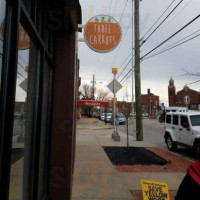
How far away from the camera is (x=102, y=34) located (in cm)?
638

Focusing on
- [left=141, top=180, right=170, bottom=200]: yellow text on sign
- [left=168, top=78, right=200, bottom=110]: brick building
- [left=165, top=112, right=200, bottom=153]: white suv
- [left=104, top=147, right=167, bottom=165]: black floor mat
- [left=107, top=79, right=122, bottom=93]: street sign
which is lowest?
[left=104, top=147, right=167, bottom=165]: black floor mat

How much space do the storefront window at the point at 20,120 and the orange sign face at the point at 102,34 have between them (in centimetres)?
299

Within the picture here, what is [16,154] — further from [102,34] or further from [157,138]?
[157,138]

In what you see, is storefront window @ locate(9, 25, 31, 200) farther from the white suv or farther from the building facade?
the white suv

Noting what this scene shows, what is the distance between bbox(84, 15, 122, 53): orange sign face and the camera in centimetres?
621

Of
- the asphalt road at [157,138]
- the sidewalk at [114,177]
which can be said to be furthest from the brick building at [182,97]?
the sidewalk at [114,177]

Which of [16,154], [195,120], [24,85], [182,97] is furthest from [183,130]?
[182,97]

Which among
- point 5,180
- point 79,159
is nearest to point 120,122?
point 79,159

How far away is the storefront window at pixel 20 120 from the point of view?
2916mm

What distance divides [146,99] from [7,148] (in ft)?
405

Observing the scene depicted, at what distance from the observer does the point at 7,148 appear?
93.4 inches

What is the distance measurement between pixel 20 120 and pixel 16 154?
0.38m

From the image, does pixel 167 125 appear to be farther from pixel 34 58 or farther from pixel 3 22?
pixel 3 22

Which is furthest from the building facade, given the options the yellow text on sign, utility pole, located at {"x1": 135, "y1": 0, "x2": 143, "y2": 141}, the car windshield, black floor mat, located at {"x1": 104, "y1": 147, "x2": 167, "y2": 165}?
utility pole, located at {"x1": 135, "y1": 0, "x2": 143, "y2": 141}
